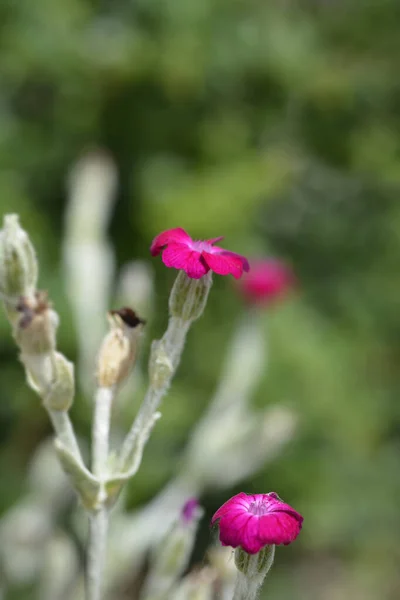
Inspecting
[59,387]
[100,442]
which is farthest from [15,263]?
[100,442]

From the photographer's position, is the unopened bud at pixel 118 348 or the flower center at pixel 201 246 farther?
the unopened bud at pixel 118 348

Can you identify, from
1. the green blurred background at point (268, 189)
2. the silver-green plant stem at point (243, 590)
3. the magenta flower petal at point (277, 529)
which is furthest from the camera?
the green blurred background at point (268, 189)

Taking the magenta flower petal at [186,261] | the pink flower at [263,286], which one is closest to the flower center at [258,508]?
the magenta flower petal at [186,261]

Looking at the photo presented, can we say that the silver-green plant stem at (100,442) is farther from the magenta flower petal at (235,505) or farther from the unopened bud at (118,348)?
the magenta flower petal at (235,505)

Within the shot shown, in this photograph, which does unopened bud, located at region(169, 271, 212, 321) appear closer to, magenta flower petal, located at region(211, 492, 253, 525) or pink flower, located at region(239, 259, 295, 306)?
magenta flower petal, located at region(211, 492, 253, 525)

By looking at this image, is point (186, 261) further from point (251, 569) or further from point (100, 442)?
point (251, 569)
